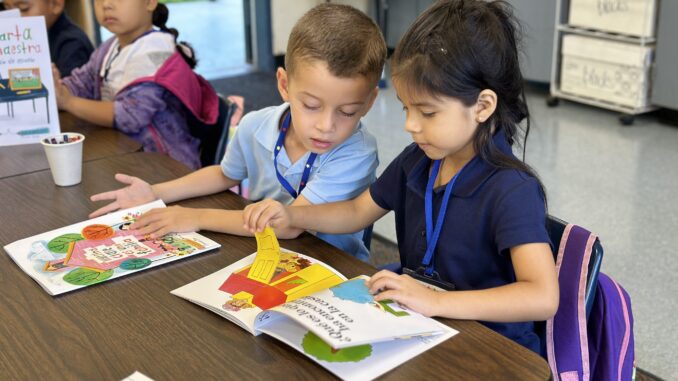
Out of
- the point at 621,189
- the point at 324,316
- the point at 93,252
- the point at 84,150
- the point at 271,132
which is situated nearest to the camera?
the point at 324,316

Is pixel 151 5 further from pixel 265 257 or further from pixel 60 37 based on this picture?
pixel 265 257

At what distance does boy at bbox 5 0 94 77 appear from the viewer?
8.50ft

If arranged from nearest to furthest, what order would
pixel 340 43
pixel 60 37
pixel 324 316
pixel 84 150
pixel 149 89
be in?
pixel 324 316 → pixel 340 43 → pixel 84 150 → pixel 149 89 → pixel 60 37

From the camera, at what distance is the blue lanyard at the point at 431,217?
127 cm

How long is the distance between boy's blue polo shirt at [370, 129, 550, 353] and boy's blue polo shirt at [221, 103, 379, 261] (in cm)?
14

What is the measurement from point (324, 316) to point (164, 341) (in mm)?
216

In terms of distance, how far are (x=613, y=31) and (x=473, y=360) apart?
3677 millimetres

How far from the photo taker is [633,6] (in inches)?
160

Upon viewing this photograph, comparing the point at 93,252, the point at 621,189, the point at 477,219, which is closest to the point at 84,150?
the point at 93,252

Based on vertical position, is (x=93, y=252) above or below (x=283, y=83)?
below

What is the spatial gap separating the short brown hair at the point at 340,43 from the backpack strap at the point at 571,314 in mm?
471

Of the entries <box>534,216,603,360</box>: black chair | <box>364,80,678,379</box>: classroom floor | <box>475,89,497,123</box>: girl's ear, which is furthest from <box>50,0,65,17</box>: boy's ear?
<box>534,216,603,360</box>: black chair

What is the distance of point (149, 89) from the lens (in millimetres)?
2090

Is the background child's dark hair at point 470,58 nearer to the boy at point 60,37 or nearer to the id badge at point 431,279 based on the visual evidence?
the id badge at point 431,279
